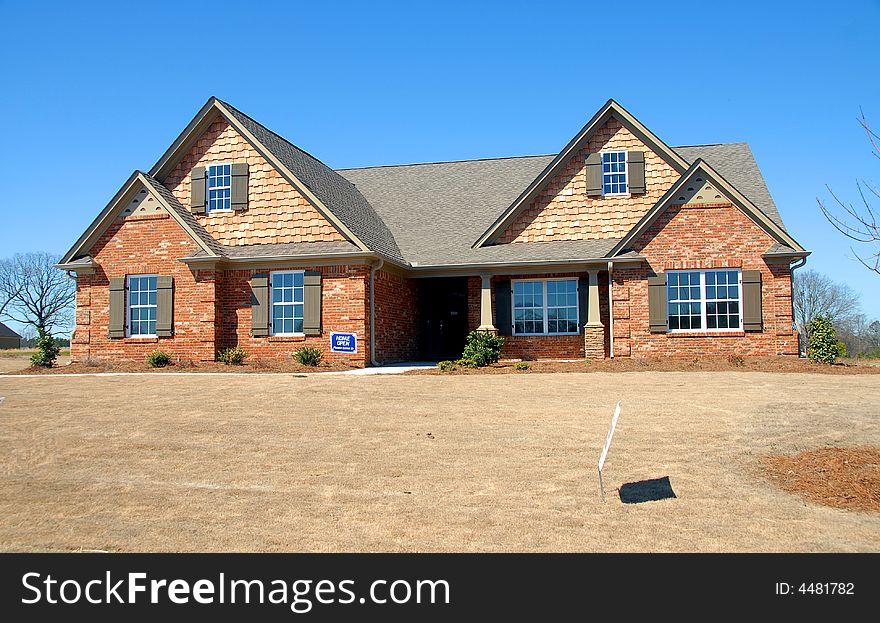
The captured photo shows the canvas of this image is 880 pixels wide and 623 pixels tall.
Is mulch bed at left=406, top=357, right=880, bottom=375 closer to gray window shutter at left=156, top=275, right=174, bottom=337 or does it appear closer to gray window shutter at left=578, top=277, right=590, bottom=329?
gray window shutter at left=578, top=277, right=590, bottom=329

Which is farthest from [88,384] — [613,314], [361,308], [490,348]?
[613,314]

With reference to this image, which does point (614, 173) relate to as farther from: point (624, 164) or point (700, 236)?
point (700, 236)

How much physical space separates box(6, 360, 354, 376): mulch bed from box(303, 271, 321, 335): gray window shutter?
101 centimetres

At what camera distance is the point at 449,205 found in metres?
26.5

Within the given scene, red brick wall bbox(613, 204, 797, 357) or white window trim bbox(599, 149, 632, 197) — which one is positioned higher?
white window trim bbox(599, 149, 632, 197)

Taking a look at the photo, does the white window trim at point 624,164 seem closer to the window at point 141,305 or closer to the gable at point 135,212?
the gable at point 135,212

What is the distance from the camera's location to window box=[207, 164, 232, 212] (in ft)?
72.6

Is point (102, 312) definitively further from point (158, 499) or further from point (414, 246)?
point (158, 499)

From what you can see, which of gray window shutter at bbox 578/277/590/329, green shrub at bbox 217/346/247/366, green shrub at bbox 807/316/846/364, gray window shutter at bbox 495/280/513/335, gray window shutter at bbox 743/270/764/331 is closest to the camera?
green shrub at bbox 807/316/846/364

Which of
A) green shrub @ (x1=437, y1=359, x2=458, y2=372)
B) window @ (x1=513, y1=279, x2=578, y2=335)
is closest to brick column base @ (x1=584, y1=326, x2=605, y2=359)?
window @ (x1=513, y1=279, x2=578, y2=335)

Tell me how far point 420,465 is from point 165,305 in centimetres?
1456

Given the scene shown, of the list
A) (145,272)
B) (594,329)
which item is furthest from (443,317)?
(145,272)

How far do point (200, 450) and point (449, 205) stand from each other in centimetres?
1811

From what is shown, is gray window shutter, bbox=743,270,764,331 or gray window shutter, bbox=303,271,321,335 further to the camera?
gray window shutter, bbox=303,271,321,335
